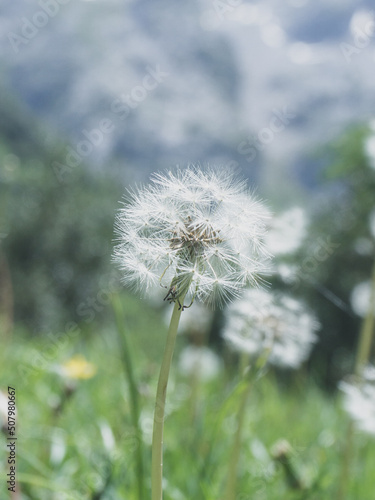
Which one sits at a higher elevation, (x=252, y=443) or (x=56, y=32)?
(x=56, y=32)

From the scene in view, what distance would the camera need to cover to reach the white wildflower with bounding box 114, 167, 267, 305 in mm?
491

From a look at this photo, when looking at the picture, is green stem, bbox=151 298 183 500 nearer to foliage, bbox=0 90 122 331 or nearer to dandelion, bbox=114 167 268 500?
dandelion, bbox=114 167 268 500

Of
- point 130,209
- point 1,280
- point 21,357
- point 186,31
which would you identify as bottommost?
point 130,209

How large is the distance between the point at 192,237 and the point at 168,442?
1142 mm

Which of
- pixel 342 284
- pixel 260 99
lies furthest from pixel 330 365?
pixel 260 99

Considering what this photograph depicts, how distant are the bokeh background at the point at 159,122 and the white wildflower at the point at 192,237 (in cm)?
370

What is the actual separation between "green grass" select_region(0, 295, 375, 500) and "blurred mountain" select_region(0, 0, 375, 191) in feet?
58.4

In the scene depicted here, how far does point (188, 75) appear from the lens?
27.3 meters

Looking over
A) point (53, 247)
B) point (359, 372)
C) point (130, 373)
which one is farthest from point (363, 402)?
point (53, 247)

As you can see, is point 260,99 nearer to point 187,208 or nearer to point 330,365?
point 330,365

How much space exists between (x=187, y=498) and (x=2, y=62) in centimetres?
2392

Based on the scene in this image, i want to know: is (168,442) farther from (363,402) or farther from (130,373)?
(130,373)

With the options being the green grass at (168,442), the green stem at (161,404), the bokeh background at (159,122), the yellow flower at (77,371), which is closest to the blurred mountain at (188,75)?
the bokeh background at (159,122)

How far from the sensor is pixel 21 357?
2.53 meters
